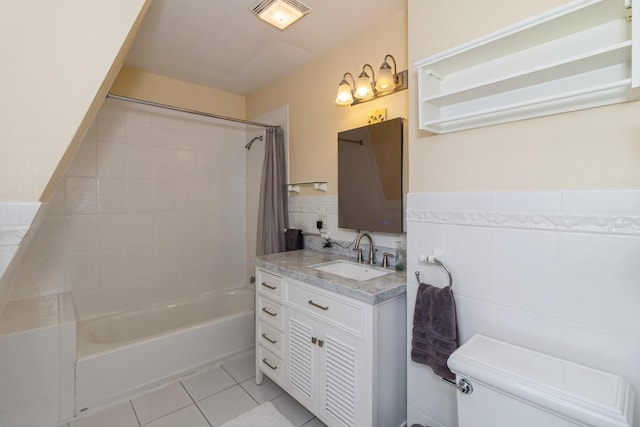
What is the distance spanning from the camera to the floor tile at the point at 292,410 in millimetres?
1733

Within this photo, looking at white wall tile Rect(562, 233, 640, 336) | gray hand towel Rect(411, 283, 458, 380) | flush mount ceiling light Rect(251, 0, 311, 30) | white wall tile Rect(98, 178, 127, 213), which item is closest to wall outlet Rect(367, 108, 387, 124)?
flush mount ceiling light Rect(251, 0, 311, 30)

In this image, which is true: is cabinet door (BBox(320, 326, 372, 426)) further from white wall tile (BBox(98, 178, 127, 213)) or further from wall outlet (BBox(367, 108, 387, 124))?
white wall tile (BBox(98, 178, 127, 213))

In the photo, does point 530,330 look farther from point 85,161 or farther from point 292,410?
point 85,161

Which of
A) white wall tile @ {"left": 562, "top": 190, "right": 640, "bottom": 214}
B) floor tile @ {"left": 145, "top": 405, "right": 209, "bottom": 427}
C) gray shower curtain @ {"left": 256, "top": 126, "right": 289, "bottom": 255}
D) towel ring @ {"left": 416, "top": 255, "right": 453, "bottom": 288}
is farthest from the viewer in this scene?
gray shower curtain @ {"left": 256, "top": 126, "right": 289, "bottom": 255}

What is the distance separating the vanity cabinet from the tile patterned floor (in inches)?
8.0

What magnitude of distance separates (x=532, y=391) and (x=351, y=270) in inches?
46.8

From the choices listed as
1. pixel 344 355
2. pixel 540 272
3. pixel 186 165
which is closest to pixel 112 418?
pixel 344 355

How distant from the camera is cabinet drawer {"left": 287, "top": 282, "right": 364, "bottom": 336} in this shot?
136 cm

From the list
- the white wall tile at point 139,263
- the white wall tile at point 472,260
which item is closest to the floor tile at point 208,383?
the white wall tile at point 139,263

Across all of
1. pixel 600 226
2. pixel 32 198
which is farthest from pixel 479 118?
pixel 32 198

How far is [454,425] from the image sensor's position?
1.31 meters

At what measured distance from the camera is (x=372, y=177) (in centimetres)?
192

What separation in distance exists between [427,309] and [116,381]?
79.3 inches

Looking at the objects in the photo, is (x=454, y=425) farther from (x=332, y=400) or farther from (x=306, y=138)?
(x=306, y=138)
